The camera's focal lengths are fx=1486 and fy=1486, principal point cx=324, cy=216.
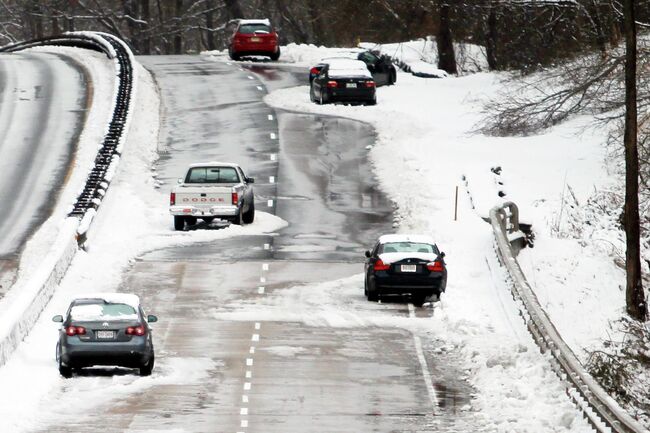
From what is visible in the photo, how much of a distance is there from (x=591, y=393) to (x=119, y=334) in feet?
24.1

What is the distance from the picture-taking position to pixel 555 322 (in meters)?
34.8

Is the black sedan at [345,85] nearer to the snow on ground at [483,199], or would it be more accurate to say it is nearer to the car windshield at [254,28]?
the snow on ground at [483,199]

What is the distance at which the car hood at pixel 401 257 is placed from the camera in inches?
1198

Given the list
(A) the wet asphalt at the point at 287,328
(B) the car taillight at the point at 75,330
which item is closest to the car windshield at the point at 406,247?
(A) the wet asphalt at the point at 287,328

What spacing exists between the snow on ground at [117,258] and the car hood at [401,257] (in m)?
5.99

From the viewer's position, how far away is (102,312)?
23.3 m

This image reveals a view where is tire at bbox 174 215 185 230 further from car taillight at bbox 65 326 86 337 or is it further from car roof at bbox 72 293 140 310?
car taillight at bbox 65 326 86 337

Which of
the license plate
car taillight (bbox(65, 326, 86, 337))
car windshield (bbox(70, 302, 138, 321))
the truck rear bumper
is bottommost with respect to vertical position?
the truck rear bumper

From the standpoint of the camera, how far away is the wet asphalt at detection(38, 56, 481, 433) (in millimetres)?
21766

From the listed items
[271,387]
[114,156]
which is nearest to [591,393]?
[271,387]

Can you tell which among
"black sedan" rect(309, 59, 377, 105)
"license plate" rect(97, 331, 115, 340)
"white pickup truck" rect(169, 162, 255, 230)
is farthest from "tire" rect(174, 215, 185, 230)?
"black sedan" rect(309, 59, 377, 105)

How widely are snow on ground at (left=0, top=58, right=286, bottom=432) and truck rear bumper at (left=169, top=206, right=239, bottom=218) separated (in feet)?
1.78

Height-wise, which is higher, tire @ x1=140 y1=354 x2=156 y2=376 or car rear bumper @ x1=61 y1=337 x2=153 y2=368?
car rear bumper @ x1=61 y1=337 x2=153 y2=368

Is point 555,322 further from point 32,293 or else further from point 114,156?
point 114,156
